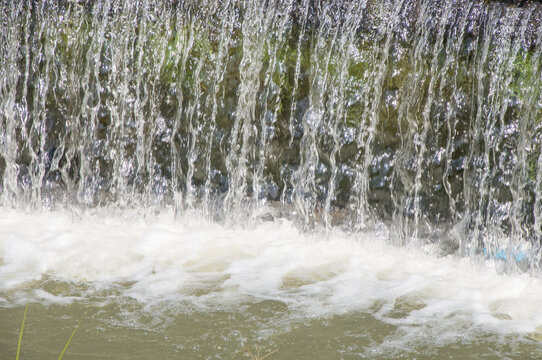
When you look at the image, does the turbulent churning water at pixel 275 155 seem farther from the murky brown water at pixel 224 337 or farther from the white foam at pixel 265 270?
the murky brown water at pixel 224 337

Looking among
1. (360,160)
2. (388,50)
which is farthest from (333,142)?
(388,50)

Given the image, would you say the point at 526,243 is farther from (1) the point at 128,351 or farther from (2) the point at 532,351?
(1) the point at 128,351

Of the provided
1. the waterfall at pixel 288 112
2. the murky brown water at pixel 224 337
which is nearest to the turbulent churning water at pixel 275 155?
the waterfall at pixel 288 112

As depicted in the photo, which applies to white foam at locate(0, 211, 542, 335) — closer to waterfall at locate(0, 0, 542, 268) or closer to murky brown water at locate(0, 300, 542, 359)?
murky brown water at locate(0, 300, 542, 359)

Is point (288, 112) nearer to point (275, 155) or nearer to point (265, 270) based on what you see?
point (275, 155)

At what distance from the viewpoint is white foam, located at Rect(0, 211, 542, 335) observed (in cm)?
377

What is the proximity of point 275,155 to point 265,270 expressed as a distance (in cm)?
143

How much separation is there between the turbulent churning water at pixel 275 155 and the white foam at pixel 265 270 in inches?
0.9

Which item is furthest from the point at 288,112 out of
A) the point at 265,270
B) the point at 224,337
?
the point at 224,337

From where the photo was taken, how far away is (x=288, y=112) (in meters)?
5.52

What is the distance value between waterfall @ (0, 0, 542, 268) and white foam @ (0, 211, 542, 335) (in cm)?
27

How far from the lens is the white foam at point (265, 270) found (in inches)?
148

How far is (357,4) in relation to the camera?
5316 mm

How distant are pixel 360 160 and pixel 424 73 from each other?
2.78ft
